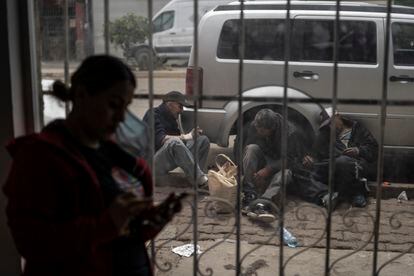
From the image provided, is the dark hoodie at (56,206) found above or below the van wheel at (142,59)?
below

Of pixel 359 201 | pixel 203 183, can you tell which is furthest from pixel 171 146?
pixel 359 201

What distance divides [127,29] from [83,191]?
1.29 meters

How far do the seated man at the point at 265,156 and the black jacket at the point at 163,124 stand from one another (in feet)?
2.41

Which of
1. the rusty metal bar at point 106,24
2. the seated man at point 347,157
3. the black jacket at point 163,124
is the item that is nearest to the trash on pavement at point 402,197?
the seated man at point 347,157

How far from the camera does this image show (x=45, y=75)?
2541 millimetres

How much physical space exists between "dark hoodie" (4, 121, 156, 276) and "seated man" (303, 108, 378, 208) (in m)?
3.66

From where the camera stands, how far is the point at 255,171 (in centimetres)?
511

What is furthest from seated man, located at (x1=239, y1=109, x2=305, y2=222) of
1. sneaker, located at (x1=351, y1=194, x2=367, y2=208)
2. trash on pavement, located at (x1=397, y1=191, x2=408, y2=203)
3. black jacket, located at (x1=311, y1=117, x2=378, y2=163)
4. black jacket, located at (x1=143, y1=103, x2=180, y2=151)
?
trash on pavement, located at (x1=397, y1=191, x2=408, y2=203)

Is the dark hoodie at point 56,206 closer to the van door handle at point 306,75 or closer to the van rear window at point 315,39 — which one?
the van rear window at point 315,39

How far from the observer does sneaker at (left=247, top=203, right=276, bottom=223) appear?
4.63m

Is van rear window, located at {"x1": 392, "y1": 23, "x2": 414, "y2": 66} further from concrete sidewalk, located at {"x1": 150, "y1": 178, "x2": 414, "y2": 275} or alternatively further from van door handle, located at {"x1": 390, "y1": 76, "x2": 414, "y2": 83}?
concrete sidewalk, located at {"x1": 150, "y1": 178, "x2": 414, "y2": 275}

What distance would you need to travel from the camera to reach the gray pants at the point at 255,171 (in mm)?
4953

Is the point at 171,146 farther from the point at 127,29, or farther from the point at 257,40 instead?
the point at 127,29

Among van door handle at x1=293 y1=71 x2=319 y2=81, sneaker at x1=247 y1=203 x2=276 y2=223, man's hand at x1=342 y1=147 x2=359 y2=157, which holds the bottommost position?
sneaker at x1=247 y1=203 x2=276 y2=223
